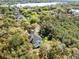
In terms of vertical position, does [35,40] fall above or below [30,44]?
above

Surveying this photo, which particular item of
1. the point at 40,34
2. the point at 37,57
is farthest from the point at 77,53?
the point at 40,34

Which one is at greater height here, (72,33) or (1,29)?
(1,29)

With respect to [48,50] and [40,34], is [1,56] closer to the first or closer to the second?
[48,50]

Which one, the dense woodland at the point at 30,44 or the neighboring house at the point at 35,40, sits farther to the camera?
the neighboring house at the point at 35,40

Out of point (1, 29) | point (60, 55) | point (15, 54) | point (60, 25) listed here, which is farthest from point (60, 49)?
point (60, 25)

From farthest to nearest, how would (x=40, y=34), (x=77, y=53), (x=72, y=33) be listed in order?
(x=72, y=33), (x=40, y=34), (x=77, y=53)

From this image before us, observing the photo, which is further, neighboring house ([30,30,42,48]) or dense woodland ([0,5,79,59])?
neighboring house ([30,30,42,48])

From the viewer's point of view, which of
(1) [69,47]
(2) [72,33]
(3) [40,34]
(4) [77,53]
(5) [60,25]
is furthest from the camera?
(5) [60,25]

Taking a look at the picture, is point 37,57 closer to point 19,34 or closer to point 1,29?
point 19,34

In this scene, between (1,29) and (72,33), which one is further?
(72,33)

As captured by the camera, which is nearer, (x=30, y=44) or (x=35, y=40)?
(x=30, y=44)
